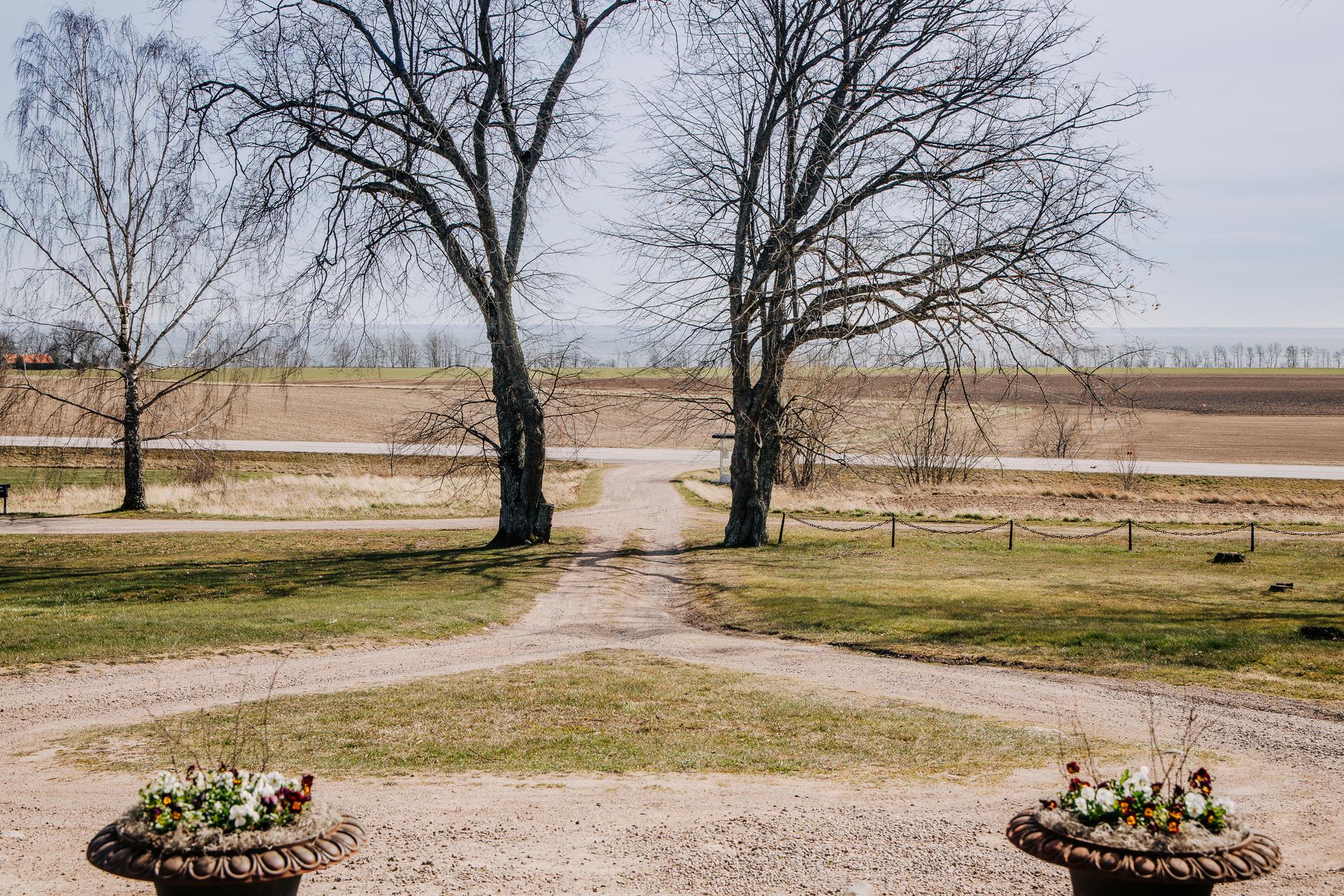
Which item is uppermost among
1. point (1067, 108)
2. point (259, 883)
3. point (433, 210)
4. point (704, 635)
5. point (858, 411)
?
point (1067, 108)

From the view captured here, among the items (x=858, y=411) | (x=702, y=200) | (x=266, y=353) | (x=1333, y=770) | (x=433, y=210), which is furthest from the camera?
(x=266, y=353)

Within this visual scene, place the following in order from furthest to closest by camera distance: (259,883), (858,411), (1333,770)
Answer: (858,411) < (1333,770) < (259,883)

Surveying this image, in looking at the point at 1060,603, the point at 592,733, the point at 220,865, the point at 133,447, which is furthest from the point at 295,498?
the point at 220,865

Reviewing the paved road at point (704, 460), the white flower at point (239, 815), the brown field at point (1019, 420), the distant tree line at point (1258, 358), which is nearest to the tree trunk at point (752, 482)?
the brown field at point (1019, 420)

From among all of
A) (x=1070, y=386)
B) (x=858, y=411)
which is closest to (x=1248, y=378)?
(x=1070, y=386)

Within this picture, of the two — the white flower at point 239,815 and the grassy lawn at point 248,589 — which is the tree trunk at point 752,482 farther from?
the white flower at point 239,815

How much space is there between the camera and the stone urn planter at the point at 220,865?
4.06 metres

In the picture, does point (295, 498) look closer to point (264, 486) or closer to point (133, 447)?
point (264, 486)

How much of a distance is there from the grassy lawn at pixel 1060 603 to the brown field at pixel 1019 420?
7.71 metres

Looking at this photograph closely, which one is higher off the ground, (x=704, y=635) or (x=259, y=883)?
(x=259, y=883)

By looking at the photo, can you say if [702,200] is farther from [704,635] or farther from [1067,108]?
[704,635]

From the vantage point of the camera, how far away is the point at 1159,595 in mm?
17781

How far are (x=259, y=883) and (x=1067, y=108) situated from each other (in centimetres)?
1915

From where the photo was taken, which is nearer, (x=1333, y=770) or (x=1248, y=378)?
(x=1333, y=770)
